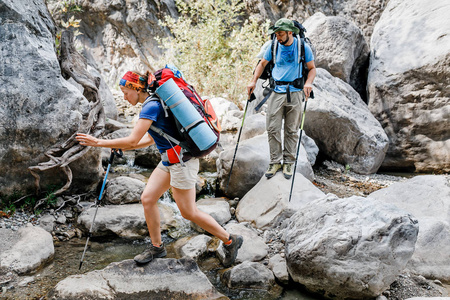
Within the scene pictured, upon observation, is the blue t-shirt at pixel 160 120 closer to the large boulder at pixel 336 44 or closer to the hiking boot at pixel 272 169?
the hiking boot at pixel 272 169

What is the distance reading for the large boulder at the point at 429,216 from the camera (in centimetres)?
430

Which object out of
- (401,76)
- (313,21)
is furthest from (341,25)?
(401,76)

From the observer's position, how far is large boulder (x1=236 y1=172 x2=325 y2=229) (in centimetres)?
546

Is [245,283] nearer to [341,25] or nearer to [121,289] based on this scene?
[121,289]

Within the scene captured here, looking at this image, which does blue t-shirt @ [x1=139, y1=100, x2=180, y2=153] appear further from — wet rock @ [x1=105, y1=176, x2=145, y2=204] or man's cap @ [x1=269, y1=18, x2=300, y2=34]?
wet rock @ [x1=105, y1=176, x2=145, y2=204]

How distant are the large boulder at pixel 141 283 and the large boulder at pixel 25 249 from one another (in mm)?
915

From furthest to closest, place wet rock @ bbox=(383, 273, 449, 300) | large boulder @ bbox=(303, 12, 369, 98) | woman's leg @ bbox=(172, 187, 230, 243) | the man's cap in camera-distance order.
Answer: large boulder @ bbox=(303, 12, 369, 98), the man's cap, wet rock @ bbox=(383, 273, 449, 300), woman's leg @ bbox=(172, 187, 230, 243)

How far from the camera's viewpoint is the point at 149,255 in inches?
157

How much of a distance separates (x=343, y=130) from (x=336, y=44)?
2.92 m

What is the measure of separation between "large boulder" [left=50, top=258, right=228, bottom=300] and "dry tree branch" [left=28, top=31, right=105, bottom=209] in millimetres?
2415

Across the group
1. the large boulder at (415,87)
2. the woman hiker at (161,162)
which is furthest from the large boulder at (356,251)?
the large boulder at (415,87)

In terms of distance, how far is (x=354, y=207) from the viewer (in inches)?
159

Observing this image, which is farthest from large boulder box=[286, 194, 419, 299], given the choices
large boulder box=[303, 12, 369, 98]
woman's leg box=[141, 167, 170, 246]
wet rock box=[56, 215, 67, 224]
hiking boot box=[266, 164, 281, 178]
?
large boulder box=[303, 12, 369, 98]

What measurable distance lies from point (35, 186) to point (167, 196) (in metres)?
2.38
